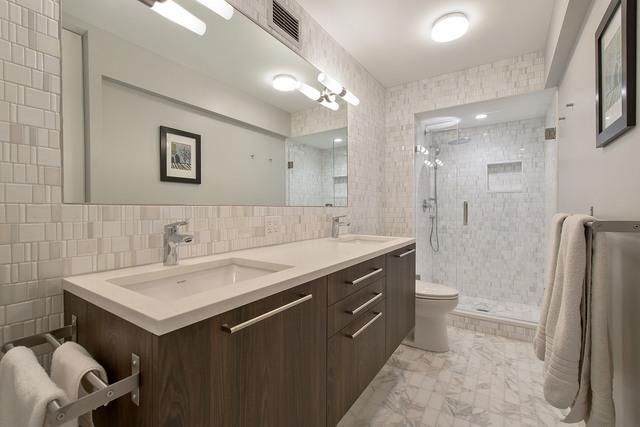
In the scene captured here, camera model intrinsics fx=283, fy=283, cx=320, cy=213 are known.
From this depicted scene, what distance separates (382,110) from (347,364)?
8.52ft

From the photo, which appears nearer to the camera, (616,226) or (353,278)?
(616,226)

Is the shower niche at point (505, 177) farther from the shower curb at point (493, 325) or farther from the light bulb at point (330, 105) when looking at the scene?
the light bulb at point (330, 105)

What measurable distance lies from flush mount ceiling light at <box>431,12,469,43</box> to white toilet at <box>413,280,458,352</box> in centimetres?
195

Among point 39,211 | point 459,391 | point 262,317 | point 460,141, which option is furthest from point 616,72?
point 460,141

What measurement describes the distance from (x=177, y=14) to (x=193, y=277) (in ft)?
3.58

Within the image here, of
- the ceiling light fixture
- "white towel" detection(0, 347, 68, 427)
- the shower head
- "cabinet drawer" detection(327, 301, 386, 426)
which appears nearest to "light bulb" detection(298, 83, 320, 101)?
the ceiling light fixture

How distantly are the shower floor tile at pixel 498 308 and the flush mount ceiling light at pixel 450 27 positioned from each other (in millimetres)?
2420

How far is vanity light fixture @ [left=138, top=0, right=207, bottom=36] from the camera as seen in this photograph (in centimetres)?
111

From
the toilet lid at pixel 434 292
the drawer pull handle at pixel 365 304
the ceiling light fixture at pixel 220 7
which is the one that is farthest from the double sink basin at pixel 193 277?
the toilet lid at pixel 434 292

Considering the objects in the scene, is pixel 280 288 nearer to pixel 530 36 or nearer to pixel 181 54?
pixel 181 54

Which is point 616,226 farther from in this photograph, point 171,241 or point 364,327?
point 171,241

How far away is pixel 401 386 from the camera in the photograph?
1850mm

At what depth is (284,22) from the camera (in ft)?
5.79

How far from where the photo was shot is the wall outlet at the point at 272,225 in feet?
5.48
